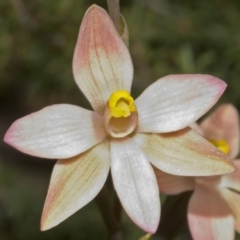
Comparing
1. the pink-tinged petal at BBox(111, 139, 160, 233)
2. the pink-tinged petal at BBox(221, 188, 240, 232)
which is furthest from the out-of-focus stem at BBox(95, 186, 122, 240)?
the pink-tinged petal at BBox(221, 188, 240, 232)

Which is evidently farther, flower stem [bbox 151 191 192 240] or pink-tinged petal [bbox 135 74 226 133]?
flower stem [bbox 151 191 192 240]

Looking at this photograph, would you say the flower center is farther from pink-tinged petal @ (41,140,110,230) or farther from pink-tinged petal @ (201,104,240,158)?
pink-tinged petal @ (201,104,240,158)

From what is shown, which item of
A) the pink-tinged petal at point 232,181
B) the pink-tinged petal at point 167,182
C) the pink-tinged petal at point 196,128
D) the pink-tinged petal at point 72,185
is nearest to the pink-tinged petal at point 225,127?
the pink-tinged petal at point 196,128

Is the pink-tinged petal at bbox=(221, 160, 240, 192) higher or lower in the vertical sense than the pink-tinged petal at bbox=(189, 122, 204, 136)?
lower

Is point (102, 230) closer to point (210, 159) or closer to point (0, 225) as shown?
point (0, 225)

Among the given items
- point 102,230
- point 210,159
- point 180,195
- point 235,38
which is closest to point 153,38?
point 235,38

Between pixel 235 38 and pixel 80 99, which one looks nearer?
pixel 235 38

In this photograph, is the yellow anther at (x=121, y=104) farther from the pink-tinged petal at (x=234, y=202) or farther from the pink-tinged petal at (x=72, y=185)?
the pink-tinged petal at (x=234, y=202)
